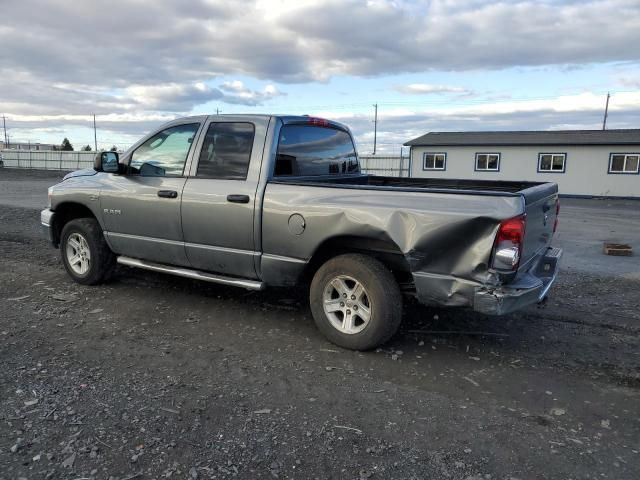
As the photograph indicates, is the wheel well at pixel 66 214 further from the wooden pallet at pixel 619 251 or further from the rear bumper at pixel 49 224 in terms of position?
the wooden pallet at pixel 619 251

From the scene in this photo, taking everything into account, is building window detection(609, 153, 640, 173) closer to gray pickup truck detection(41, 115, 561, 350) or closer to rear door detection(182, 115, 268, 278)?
gray pickup truck detection(41, 115, 561, 350)

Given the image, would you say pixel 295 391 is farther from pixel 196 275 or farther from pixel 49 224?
pixel 49 224

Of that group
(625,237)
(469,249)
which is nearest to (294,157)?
(469,249)

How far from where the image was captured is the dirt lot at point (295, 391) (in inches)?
110

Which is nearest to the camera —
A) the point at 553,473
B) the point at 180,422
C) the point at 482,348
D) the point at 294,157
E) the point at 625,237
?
the point at 553,473

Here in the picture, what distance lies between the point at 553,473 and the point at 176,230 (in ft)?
12.7

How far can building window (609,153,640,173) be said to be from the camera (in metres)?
25.4

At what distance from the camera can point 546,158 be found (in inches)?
1067

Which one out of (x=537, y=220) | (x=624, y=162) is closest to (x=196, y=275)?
(x=537, y=220)

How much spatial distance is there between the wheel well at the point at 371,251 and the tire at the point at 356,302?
0.32 feet

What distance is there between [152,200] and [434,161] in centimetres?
2647

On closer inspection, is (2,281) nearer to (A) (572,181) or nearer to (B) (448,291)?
(B) (448,291)

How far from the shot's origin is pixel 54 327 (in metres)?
4.72

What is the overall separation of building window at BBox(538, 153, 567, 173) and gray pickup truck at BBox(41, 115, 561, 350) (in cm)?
2397
